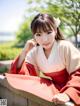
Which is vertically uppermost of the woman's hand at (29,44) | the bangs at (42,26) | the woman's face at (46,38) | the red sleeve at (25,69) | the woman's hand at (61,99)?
the bangs at (42,26)

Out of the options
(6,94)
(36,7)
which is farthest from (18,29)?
(6,94)

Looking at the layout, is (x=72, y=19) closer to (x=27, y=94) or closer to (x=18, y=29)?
(x=27, y=94)

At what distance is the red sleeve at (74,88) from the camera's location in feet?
6.00

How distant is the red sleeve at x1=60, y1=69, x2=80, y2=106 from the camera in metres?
1.83

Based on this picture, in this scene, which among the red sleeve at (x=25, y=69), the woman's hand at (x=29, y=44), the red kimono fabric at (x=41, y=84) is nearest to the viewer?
the red kimono fabric at (x=41, y=84)

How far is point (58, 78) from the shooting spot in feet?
7.06

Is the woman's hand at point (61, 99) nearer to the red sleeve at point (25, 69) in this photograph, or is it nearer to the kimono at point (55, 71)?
the kimono at point (55, 71)

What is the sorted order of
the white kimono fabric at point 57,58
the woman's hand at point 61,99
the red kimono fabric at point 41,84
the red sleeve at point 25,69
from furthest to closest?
the red sleeve at point 25,69 < the white kimono fabric at point 57,58 < the red kimono fabric at point 41,84 < the woman's hand at point 61,99

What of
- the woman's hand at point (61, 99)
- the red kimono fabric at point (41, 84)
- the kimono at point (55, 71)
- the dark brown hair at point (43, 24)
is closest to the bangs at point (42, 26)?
the dark brown hair at point (43, 24)

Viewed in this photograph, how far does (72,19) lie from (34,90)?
12.6 meters

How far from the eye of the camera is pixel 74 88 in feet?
6.14

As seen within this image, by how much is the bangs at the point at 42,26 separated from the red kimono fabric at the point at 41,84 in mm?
339

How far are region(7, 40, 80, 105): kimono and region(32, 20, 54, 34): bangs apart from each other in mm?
128

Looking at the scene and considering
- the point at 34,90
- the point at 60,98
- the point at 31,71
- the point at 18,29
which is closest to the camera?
the point at 60,98
